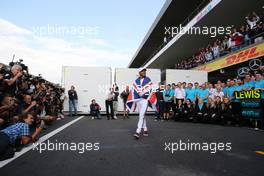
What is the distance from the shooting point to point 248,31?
1336cm

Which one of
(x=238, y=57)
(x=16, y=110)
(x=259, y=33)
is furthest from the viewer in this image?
(x=238, y=57)

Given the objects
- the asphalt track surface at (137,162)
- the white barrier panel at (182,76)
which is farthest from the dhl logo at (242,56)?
the asphalt track surface at (137,162)

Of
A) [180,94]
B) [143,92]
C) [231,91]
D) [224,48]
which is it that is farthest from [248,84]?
[224,48]

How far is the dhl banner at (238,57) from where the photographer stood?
476 inches

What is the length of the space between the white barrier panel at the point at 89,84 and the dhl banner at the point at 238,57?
750 centimetres

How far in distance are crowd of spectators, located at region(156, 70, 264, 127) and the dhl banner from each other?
6.65 ft

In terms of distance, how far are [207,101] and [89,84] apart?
671cm

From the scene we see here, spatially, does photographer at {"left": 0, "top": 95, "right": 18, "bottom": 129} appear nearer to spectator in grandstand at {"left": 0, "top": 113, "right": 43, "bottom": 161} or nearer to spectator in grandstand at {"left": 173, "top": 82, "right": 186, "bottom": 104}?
spectator in grandstand at {"left": 0, "top": 113, "right": 43, "bottom": 161}

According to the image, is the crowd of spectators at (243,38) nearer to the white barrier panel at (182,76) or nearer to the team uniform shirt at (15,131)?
the white barrier panel at (182,76)

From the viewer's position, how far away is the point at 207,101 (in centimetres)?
1077

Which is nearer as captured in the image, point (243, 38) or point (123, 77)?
point (243, 38)

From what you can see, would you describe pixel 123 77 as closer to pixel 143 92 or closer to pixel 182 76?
pixel 182 76

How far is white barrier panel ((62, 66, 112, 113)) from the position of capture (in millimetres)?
13938

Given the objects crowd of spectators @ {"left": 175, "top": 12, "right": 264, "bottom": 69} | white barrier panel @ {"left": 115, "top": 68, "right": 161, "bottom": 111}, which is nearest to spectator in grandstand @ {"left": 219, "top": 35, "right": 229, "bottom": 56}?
crowd of spectators @ {"left": 175, "top": 12, "right": 264, "bottom": 69}
